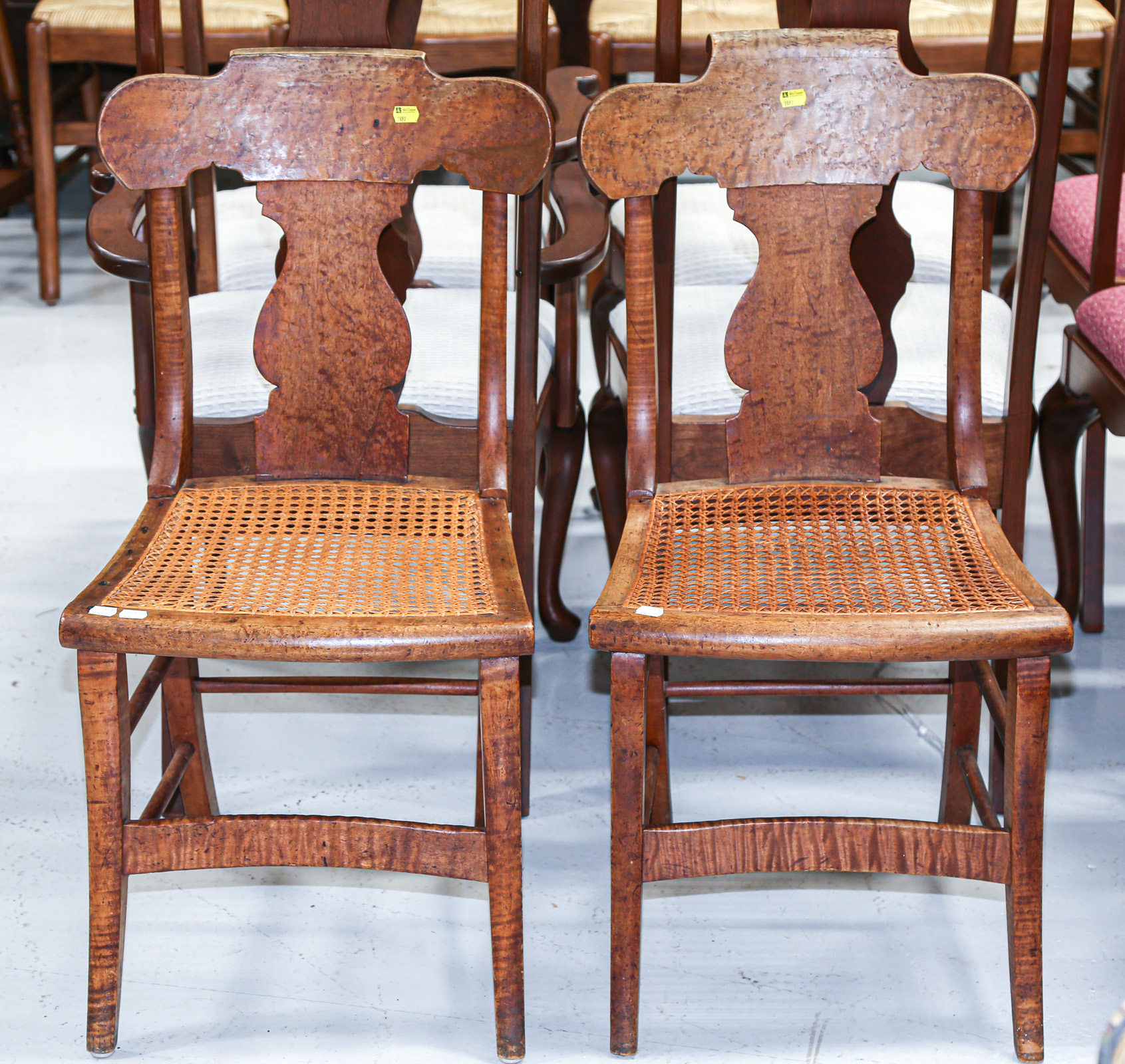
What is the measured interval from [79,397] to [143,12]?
164 centimetres

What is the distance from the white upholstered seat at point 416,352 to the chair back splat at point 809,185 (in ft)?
1.06

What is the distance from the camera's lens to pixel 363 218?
5.02ft

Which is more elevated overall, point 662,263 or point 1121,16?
point 1121,16

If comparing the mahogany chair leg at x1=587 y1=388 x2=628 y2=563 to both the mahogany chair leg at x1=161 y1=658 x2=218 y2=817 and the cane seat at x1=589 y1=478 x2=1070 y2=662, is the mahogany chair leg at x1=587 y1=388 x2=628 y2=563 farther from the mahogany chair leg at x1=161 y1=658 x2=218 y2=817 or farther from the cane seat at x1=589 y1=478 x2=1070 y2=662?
the mahogany chair leg at x1=161 y1=658 x2=218 y2=817

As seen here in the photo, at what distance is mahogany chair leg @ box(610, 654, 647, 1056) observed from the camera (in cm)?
132

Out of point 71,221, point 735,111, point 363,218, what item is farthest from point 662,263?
point 71,221

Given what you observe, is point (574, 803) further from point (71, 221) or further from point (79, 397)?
point (71, 221)

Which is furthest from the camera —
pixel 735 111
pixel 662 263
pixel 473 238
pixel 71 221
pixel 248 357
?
pixel 71 221

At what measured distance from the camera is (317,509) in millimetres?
1521

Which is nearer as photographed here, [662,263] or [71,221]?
[662,263]

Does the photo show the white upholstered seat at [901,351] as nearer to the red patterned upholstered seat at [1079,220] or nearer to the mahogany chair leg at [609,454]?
the mahogany chair leg at [609,454]

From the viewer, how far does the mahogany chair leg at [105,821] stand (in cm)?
132

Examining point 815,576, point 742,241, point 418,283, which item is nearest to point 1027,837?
point 815,576

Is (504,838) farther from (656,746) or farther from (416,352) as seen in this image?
(416,352)
